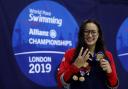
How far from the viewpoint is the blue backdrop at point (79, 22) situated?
9.37 ft

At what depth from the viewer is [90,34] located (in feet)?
6.83

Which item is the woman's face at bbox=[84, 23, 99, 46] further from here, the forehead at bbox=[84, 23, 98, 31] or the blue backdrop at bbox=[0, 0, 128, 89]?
the blue backdrop at bbox=[0, 0, 128, 89]

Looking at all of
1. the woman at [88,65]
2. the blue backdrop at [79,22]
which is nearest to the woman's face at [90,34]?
the woman at [88,65]

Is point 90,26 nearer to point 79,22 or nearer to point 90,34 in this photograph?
point 90,34

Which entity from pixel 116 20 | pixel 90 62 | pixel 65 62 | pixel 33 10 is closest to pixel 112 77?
pixel 90 62

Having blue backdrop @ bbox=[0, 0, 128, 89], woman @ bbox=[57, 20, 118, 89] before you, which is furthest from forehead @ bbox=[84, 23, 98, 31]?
blue backdrop @ bbox=[0, 0, 128, 89]

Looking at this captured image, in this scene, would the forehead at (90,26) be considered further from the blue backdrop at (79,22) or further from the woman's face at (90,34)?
the blue backdrop at (79,22)

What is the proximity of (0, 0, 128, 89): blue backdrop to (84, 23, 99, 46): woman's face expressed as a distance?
3.09 ft

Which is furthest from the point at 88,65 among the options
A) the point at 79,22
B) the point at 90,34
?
the point at 79,22

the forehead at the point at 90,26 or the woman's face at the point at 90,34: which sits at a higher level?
the forehead at the point at 90,26

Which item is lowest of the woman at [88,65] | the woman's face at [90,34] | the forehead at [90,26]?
the woman at [88,65]

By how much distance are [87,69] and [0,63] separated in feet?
3.23

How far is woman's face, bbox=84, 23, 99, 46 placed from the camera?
208 centimetres

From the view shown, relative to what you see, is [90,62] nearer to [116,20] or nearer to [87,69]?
[87,69]
